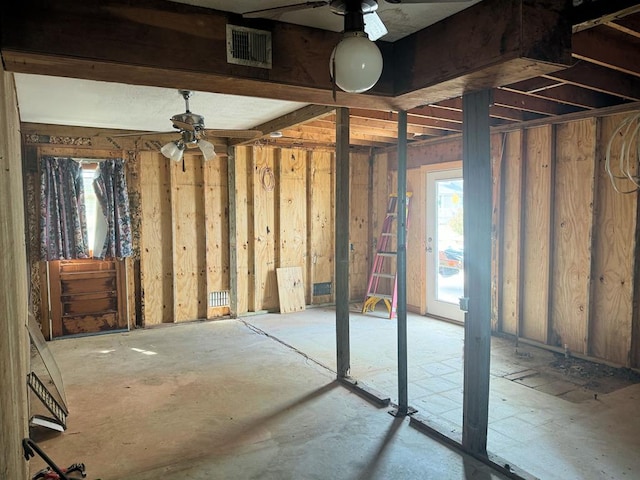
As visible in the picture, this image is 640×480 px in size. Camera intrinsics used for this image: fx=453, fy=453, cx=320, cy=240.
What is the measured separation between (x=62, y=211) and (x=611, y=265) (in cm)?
554

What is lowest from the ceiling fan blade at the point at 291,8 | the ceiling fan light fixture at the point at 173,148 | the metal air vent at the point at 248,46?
the ceiling fan light fixture at the point at 173,148

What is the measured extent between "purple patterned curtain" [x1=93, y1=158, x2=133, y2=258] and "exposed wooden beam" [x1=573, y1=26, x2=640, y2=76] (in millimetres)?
4630

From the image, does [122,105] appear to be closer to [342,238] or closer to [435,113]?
[342,238]

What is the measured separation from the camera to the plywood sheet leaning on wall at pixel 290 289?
636cm

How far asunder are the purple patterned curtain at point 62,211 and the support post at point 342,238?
309 centimetres

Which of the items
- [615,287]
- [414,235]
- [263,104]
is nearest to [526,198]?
[615,287]

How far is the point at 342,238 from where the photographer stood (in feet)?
12.1

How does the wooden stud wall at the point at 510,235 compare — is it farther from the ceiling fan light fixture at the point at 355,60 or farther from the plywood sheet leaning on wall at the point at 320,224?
the ceiling fan light fixture at the point at 355,60

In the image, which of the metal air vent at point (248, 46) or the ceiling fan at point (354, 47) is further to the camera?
the metal air vent at point (248, 46)

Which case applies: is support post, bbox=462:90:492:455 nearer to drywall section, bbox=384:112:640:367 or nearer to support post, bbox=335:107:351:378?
support post, bbox=335:107:351:378

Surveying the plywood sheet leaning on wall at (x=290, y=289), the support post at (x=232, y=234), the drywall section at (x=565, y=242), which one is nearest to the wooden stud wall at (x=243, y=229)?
the support post at (x=232, y=234)

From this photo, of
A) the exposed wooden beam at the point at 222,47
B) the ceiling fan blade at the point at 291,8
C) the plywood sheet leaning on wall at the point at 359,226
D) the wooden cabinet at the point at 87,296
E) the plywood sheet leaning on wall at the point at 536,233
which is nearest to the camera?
the ceiling fan blade at the point at 291,8

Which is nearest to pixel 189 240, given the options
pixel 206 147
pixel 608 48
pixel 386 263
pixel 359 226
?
pixel 206 147

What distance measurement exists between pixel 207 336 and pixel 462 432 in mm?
3259
